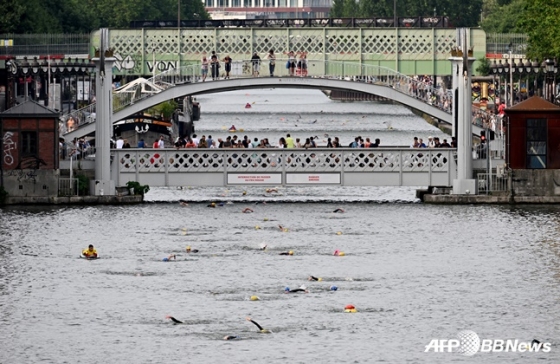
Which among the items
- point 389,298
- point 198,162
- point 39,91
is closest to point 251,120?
point 39,91

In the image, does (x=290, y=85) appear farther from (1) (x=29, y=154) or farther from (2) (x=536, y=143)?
(1) (x=29, y=154)

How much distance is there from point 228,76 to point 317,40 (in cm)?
3878

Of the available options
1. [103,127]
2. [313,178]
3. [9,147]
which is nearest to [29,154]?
[9,147]

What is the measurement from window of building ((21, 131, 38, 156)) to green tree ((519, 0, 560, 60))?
44.6m

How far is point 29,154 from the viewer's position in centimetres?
8000

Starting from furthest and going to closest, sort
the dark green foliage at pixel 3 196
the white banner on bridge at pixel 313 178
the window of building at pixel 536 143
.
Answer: the white banner on bridge at pixel 313 178 → the window of building at pixel 536 143 → the dark green foliage at pixel 3 196

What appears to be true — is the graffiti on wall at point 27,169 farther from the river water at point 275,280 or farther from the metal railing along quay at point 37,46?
the metal railing along quay at point 37,46

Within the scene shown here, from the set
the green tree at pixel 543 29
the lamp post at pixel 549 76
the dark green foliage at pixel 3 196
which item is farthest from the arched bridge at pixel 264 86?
the green tree at pixel 543 29

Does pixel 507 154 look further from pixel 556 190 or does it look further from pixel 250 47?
pixel 250 47

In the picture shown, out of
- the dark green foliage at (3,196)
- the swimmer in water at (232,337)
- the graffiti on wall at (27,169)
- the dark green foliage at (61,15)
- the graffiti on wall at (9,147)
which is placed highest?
the dark green foliage at (61,15)

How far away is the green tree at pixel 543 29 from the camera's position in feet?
389

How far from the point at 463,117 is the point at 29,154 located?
1820cm

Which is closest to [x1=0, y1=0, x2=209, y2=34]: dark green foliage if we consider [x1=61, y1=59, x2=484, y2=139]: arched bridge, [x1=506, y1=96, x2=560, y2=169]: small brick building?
[x1=61, y1=59, x2=484, y2=139]: arched bridge

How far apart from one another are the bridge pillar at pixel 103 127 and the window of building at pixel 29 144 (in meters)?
2.57
